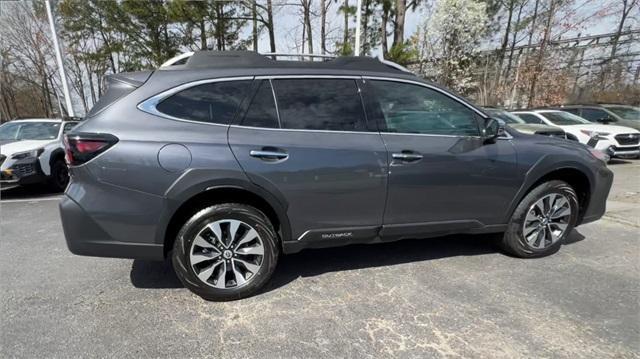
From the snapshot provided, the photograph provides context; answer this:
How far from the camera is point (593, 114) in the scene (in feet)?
39.8

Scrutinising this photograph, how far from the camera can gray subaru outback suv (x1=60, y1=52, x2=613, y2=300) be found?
101 inches

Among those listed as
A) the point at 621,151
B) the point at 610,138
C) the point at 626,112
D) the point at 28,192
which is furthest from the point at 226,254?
the point at 626,112

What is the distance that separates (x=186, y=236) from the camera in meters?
2.66

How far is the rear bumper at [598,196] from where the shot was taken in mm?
3615

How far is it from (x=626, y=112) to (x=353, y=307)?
47.7 ft

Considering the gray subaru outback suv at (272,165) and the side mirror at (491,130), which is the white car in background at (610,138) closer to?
the gray subaru outback suv at (272,165)

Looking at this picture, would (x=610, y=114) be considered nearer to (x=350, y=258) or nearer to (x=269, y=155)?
(x=350, y=258)

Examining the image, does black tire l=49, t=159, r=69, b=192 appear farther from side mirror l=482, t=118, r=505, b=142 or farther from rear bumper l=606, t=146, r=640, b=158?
rear bumper l=606, t=146, r=640, b=158

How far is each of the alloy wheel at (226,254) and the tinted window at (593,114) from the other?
13.4 m

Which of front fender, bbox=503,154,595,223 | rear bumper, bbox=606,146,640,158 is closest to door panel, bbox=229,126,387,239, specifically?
front fender, bbox=503,154,595,223

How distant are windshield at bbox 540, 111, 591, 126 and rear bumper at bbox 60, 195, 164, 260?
11833 mm

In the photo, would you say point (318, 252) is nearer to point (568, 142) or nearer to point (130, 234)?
point (130, 234)

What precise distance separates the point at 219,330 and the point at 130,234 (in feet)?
3.12

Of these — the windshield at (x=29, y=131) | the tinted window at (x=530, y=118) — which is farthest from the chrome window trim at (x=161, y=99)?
the tinted window at (x=530, y=118)
